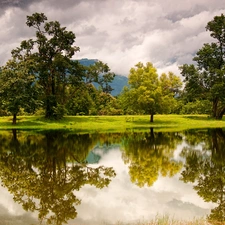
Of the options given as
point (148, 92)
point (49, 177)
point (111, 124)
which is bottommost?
point (49, 177)

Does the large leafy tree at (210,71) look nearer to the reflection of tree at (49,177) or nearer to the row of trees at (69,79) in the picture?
the row of trees at (69,79)

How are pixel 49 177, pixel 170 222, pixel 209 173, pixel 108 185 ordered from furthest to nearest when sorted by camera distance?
pixel 209 173
pixel 49 177
pixel 108 185
pixel 170 222

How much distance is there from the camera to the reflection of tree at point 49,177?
1229 cm

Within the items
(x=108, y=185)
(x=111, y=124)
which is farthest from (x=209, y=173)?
(x=111, y=124)

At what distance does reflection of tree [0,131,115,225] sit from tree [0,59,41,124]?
1014 inches

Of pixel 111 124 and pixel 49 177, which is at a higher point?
pixel 111 124

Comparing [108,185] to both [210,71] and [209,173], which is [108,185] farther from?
[210,71]

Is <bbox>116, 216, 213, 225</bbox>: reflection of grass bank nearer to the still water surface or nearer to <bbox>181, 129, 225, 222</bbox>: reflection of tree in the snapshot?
the still water surface

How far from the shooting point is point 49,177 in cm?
1670

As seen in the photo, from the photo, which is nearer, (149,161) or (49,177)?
(49,177)

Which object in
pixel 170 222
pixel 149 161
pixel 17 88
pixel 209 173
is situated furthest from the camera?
pixel 17 88

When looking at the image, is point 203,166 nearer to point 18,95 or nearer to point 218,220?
point 218,220

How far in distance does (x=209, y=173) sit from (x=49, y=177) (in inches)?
349

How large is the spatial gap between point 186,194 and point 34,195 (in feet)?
21.9
